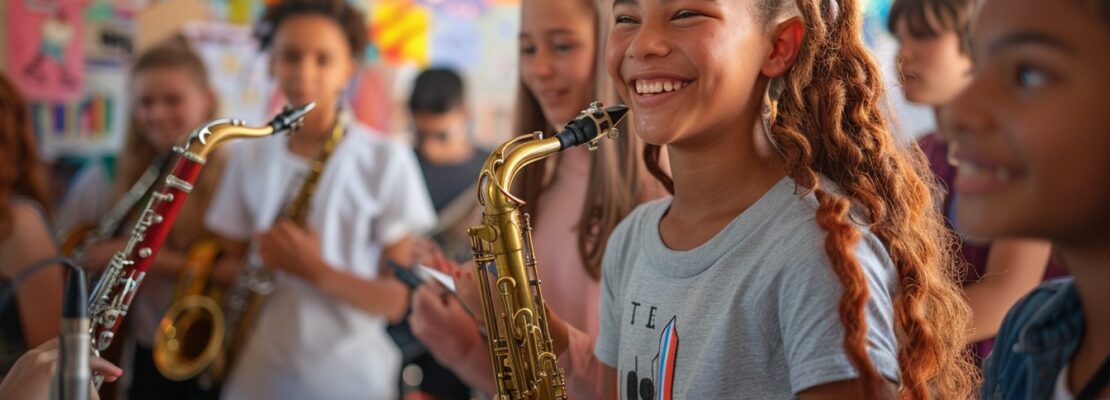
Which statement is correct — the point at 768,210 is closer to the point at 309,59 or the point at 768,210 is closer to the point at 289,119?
the point at 289,119

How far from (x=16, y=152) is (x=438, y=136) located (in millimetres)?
2095

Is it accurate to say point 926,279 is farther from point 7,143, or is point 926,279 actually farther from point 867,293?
point 7,143

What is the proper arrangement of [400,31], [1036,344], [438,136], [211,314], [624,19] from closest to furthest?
1. [1036,344]
2. [624,19]
3. [211,314]
4. [438,136]
5. [400,31]

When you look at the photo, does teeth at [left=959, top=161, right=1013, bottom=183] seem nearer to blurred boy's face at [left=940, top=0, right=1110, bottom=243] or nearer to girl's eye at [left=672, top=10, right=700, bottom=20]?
blurred boy's face at [left=940, top=0, right=1110, bottom=243]

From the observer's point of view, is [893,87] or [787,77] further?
[893,87]

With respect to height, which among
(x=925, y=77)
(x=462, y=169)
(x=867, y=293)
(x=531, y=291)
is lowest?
(x=462, y=169)

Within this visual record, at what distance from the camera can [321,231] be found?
124 inches

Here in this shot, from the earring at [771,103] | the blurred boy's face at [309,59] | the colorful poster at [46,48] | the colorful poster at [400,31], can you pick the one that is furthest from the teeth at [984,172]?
the colorful poster at [400,31]

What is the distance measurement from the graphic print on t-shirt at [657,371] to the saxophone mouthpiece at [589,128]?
0.25 metres

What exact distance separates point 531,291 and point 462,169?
3.20 m

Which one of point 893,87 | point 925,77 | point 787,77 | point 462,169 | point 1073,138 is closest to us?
point 1073,138

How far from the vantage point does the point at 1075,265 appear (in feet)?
3.54

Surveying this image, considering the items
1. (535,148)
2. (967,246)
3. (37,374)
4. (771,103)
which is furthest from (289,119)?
(967,246)

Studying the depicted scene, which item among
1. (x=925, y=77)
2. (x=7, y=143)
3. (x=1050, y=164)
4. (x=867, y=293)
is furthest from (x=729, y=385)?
(x=7, y=143)
